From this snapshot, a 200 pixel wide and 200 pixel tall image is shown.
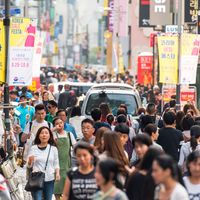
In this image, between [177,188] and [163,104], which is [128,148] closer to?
[177,188]

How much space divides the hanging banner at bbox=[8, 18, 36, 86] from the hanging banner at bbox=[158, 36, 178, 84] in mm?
7683

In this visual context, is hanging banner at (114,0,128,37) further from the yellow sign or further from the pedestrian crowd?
the yellow sign

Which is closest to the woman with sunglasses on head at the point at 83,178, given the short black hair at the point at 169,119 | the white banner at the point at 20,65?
the short black hair at the point at 169,119

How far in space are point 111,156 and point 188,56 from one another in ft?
54.5

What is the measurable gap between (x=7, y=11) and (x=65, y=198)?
8.54 m

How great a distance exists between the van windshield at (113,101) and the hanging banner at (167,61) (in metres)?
1.99

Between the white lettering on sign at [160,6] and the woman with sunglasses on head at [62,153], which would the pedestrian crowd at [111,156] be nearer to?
the woman with sunglasses on head at [62,153]

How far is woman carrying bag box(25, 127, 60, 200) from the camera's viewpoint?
51.4ft

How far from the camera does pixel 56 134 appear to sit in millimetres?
17156

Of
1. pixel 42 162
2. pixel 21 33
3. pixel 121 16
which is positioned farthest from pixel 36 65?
pixel 121 16

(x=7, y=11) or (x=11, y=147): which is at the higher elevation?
(x=7, y=11)

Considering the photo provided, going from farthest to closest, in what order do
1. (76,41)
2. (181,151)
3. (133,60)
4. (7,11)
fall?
(76,41) < (133,60) < (7,11) < (181,151)

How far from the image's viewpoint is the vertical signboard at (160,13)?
140 feet

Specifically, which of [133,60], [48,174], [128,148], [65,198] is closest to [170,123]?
[128,148]
